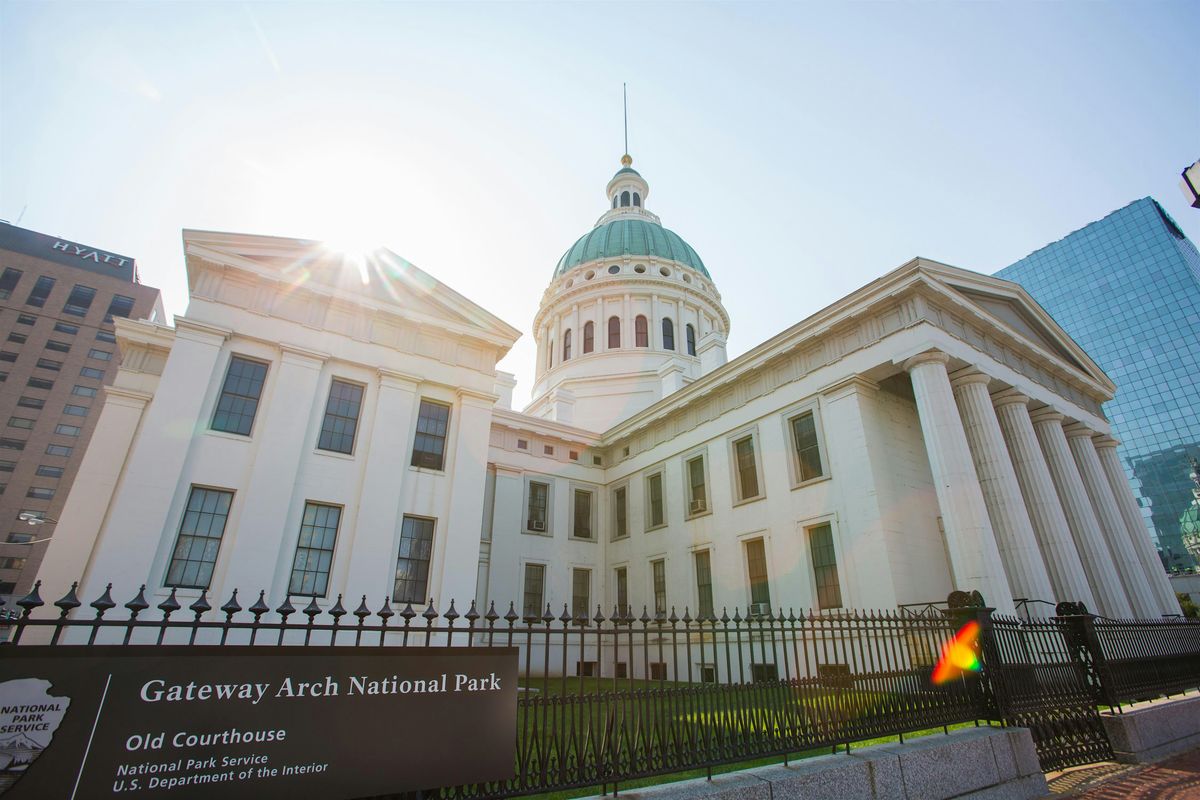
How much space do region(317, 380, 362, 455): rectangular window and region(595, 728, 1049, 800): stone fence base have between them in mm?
14074

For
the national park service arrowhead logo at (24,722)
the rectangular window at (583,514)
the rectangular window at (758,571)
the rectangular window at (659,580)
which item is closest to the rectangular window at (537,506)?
the rectangular window at (583,514)

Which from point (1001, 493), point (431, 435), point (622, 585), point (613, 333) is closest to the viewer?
point (1001, 493)

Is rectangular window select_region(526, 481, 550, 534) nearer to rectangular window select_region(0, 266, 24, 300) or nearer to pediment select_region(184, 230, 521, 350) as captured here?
pediment select_region(184, 230, 521, 350)

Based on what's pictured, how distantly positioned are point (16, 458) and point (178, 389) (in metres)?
61.7

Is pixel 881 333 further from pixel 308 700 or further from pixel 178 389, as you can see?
pixel 178 389

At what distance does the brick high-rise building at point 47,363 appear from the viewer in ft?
177

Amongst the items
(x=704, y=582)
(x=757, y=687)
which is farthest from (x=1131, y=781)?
(x=704, y=582)

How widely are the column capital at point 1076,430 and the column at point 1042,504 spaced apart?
17.8 ft

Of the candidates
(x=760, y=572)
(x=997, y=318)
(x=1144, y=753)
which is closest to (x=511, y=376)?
(x=760, y=572)

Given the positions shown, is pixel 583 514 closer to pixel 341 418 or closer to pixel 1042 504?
pixel 341 418

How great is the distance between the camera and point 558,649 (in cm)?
2303

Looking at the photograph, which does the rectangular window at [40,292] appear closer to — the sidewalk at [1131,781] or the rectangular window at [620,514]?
the rectangular window at [620,514]

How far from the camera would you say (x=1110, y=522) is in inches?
827

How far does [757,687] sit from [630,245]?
40.4m
